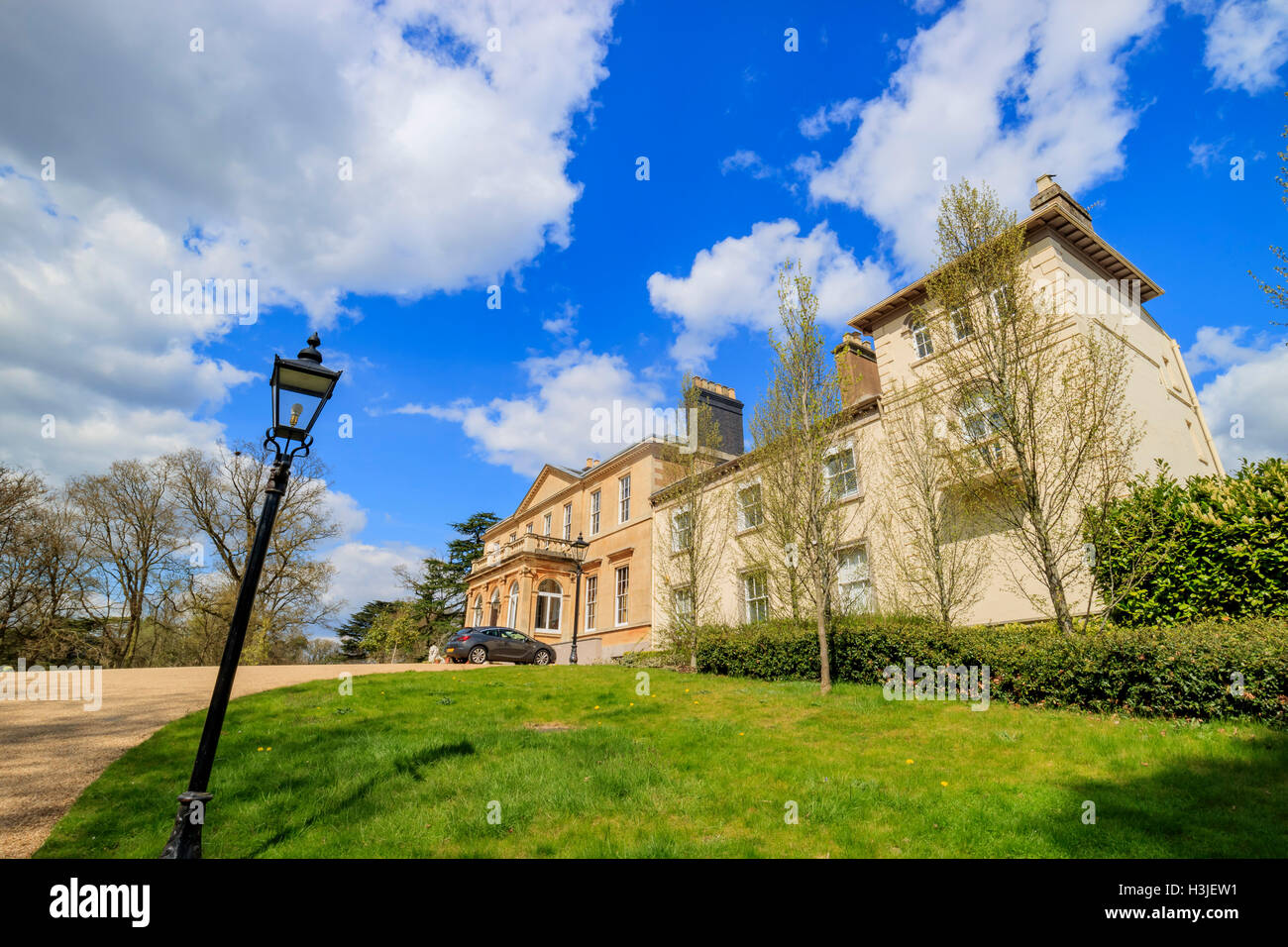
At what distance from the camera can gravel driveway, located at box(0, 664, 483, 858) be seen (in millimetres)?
6109

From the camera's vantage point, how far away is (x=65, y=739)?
9.20 meters

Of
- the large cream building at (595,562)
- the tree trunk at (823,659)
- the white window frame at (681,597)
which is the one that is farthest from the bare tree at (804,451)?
the large cream building at (595,562)

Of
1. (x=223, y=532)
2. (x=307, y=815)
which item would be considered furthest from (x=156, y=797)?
(x=223, y=532)

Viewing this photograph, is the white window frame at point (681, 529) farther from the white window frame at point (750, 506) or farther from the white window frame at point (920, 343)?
the white window frame at point (920, 343)

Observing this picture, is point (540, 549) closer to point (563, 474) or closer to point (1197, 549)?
point (563, 474)

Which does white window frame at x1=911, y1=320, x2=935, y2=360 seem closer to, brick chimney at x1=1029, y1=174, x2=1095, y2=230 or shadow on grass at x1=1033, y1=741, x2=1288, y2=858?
brick chimney at x1=1029, y1=174, x2=1095, y2=230

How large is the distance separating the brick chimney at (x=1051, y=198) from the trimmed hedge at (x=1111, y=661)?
1217cm

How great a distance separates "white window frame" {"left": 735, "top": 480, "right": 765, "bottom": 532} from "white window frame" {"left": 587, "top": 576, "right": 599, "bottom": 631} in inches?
427

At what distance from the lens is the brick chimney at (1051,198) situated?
1675cm

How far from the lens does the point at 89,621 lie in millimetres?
32062

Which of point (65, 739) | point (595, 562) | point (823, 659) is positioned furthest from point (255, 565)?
point (595, 562)

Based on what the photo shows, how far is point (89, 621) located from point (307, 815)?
3730 centimetres

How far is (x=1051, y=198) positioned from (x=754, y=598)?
15051 millimetres
